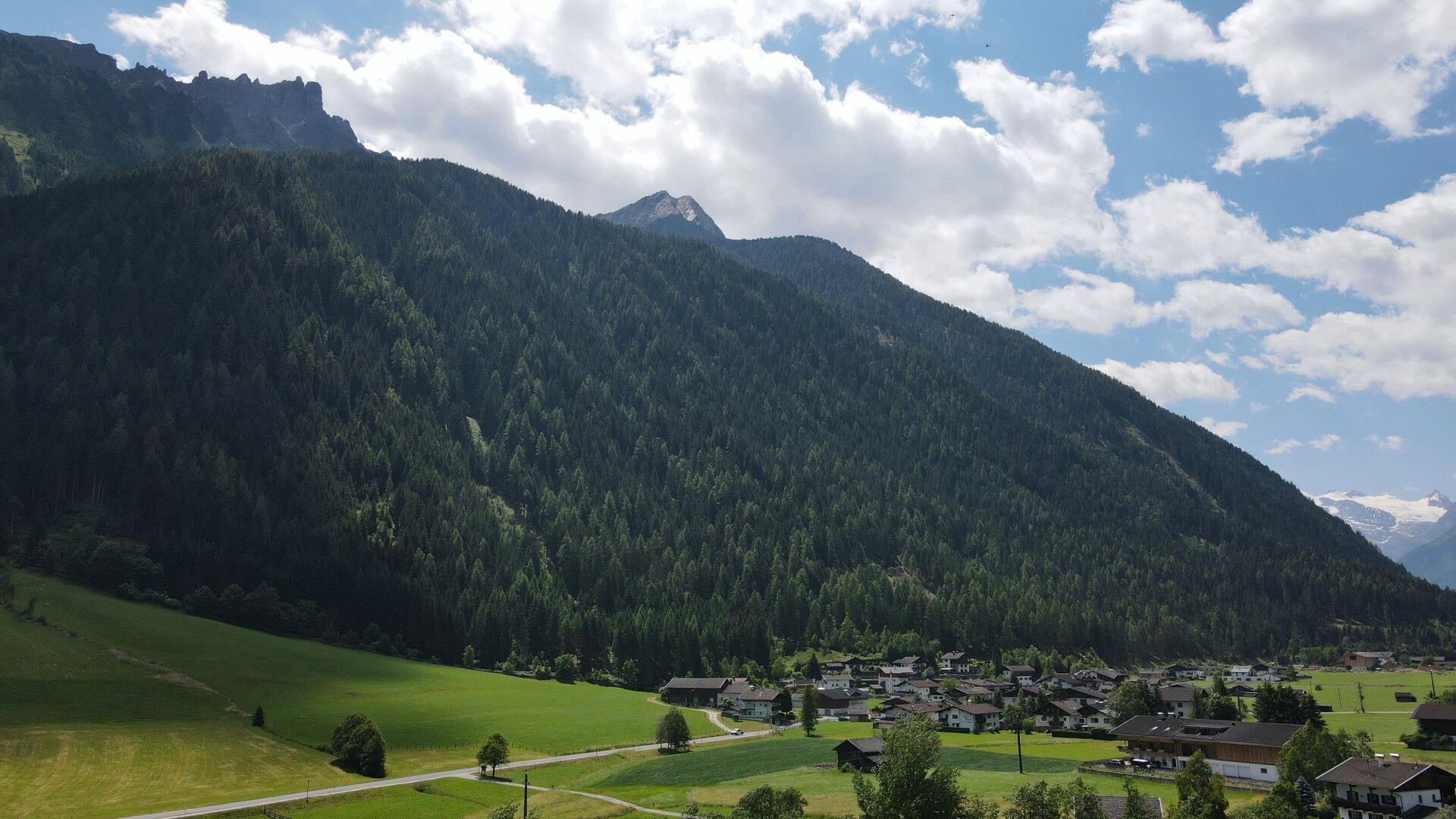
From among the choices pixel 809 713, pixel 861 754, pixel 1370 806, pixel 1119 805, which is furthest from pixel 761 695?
pixel 1370 806

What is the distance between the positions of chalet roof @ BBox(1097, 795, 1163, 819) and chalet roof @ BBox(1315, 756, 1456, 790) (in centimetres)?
1220

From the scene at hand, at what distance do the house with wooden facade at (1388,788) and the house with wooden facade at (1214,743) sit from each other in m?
12.4

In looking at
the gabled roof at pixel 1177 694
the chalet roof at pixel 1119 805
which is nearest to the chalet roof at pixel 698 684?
the gabled roof at pixel 1177 694

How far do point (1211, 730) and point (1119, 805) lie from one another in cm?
3431

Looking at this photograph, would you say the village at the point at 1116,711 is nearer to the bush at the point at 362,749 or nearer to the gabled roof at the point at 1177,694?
the gabled roof at the point at 1177,694

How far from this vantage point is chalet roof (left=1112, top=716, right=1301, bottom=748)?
84.8 metres

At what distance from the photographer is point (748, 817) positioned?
61281 millimetres

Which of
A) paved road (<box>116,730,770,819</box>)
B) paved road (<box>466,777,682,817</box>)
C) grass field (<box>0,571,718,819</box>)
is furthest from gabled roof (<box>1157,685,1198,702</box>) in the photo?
paved road (<box>466,777,682,817</box>)

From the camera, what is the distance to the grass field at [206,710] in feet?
255

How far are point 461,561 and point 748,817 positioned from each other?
145742 mm

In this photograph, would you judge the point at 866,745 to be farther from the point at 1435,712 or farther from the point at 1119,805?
the point at 1435,712

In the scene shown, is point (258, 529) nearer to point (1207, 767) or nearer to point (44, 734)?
point (44, 734)

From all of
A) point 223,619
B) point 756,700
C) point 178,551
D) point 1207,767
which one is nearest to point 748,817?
point 1207,767

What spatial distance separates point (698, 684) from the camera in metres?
156
